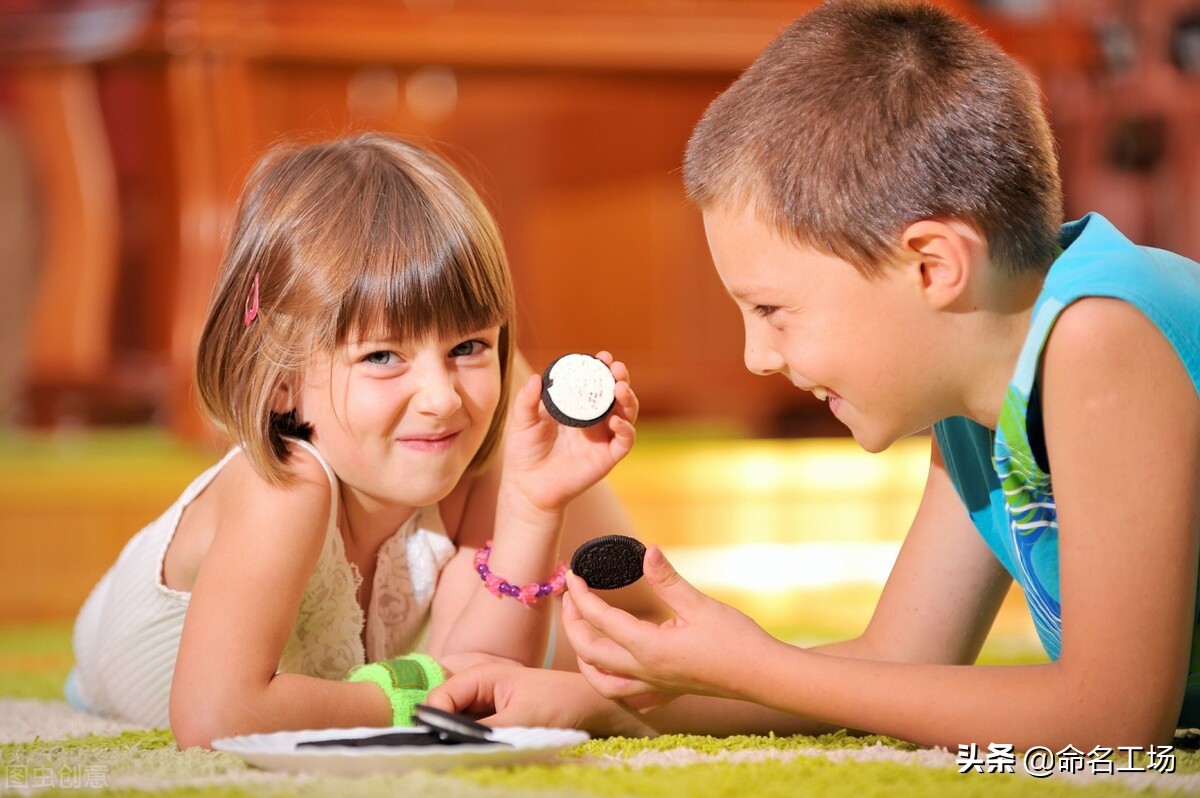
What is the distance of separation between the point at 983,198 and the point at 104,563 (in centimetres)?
180

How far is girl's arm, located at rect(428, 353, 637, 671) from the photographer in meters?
1.28

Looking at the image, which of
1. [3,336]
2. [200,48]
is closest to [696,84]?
[200,48]

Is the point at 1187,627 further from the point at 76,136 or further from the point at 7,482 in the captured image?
the point at 76,136

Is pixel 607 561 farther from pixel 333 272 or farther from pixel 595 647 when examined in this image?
pixel 333 272

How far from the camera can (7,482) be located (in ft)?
7.64

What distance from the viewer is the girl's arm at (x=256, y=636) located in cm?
113

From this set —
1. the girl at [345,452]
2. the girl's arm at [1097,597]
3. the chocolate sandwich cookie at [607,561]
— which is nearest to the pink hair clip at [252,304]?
the girl at [345,452]

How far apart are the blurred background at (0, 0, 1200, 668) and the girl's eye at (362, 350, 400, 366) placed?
4.13 feet

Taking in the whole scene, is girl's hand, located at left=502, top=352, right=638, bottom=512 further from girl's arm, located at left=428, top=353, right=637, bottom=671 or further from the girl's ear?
the girl's ear

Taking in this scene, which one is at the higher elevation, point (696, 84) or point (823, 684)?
point (696, 84)

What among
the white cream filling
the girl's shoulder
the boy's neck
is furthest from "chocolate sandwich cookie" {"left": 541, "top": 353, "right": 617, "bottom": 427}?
the boy's neck

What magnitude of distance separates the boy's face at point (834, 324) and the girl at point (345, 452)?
0.63ft

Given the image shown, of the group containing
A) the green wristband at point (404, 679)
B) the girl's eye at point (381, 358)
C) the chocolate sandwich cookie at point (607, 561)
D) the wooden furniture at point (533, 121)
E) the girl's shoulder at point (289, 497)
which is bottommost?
the green wristband at point (404, 679)

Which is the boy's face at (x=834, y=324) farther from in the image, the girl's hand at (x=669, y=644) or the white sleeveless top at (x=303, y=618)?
the white sleeveless top at (x=303, y=618)
